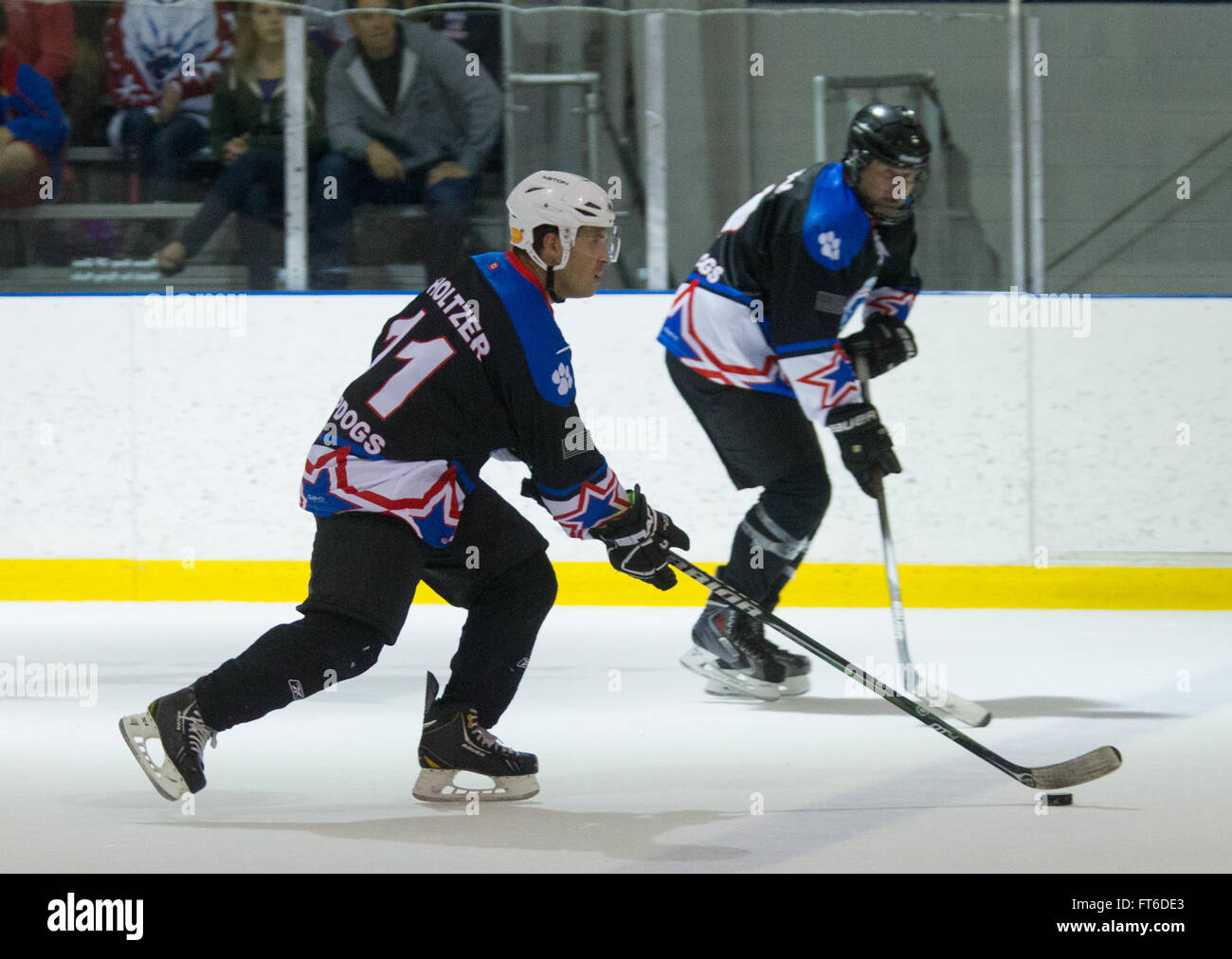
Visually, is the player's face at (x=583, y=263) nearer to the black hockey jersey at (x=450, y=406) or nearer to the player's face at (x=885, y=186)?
the black hockey jersey at (x=450, y=406)

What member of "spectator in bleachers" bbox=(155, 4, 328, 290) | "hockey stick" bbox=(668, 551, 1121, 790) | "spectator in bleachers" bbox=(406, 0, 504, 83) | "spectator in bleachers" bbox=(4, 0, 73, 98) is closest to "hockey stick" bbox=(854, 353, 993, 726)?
"hockey stick" bbox=(668, 551, 1121, 790)

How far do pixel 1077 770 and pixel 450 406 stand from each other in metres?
1.12

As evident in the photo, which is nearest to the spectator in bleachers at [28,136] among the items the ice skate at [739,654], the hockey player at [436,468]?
the ice skate at [739,654]

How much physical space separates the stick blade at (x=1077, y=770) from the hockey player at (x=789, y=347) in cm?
84

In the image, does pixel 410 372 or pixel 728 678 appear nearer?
pixel 410 372

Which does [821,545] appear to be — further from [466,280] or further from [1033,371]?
[466,280]

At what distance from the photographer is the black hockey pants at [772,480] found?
3572 mm

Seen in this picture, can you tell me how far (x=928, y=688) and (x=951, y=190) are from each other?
89.4 inches

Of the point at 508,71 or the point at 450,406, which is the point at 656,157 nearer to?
the point at 508,71

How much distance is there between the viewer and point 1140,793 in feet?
8.98

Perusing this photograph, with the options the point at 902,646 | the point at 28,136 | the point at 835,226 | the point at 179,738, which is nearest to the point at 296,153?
the point at 28,136

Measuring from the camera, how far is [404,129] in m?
5.32
